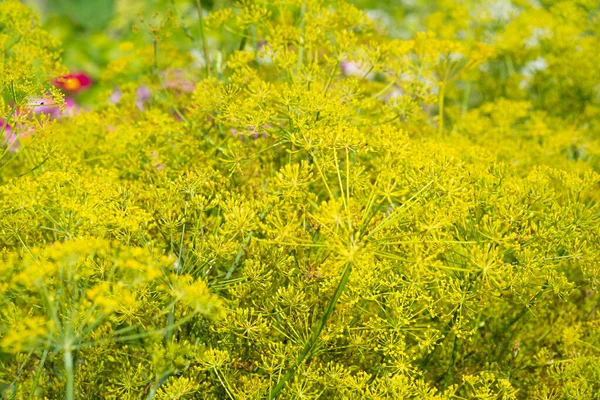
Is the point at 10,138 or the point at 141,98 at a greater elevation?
the point at 10,138

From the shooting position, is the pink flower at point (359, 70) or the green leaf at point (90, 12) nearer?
the pink flower at point (359, 70)

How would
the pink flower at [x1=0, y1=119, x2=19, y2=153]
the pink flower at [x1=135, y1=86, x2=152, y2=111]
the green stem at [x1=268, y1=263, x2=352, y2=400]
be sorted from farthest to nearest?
the pink flower at [x1=135, y1=86, x2=152, y2=111]
the pink flower at [x1=0, y1=119, x2=19, y2=153]
the green stem at [x1=268, y1=263, x2=352, y2=400]

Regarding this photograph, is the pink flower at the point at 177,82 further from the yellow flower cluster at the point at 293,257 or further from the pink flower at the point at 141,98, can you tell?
the yellow flower cluster at the point at 293,257

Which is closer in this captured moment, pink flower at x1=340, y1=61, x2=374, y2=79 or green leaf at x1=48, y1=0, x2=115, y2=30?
pink flower at x1=340, y1=61, x2=374, y2=79

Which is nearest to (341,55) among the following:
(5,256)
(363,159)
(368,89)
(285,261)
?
(363,159)

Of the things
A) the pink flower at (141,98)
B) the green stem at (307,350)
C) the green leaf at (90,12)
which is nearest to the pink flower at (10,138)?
the pink flower at (141,98)

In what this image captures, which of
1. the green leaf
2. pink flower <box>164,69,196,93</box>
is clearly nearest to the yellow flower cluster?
Result: pink flower <box>164,69,196,93</box>

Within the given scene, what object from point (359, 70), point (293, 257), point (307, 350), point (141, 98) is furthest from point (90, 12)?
point (307, 350)

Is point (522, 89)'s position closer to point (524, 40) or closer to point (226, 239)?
point (524, 40)

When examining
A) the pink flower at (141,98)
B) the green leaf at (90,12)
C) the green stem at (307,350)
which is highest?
the green stem at (307,350)

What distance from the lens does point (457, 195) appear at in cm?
105

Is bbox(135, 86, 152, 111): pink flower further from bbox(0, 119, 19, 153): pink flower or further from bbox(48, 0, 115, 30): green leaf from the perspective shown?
bbox(48, 0, 115, 30): green leaf

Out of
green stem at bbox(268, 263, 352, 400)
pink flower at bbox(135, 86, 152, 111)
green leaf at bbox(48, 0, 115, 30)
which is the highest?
green stem at bbox(268, 263, 352, 400)

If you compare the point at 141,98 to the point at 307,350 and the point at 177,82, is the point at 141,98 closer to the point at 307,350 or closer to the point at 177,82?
the point at 177,82
